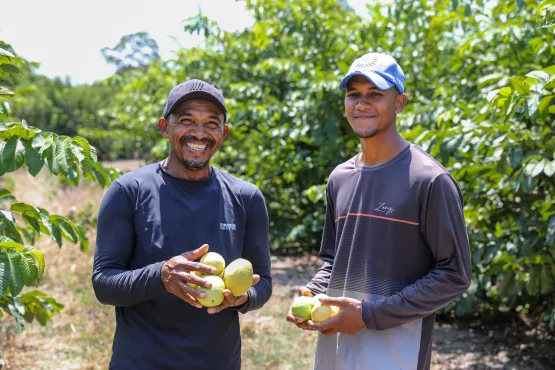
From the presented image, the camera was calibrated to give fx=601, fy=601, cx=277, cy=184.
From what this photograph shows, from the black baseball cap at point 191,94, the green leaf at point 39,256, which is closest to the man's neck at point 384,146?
the black baseball cap at point 191,94

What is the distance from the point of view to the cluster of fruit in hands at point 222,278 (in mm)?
1882

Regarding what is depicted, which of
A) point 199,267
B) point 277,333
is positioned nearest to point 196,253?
point 199,267

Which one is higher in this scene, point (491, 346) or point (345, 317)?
point (345, 317)

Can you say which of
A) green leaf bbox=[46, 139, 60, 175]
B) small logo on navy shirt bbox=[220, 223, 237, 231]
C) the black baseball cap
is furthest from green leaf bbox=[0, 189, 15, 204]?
small logo on navy shirt bbox=[220, 223, 237, 231]

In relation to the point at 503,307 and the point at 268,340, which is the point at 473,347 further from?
the point at 268,340

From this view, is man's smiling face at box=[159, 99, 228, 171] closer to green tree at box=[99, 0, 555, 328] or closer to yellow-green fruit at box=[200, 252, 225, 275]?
yellow-green fruit at box=[200, 252, 225, 275]

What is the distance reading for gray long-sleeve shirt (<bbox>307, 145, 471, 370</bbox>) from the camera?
192 centimetres

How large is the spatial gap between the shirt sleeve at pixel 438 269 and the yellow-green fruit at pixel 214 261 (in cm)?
50

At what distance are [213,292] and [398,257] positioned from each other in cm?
63

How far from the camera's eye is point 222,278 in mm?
1980

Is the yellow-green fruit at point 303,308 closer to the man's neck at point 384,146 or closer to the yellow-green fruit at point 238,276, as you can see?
the yellow-green fruit at point 238,276

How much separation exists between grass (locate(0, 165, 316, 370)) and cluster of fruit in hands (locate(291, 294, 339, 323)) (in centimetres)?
237

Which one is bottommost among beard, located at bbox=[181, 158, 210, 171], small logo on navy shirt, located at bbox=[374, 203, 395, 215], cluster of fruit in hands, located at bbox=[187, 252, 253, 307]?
cluster of fruit in hands, located at bbox=[187, 252, 253, 307]

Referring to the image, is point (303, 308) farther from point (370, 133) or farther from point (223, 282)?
point (370, 133)
